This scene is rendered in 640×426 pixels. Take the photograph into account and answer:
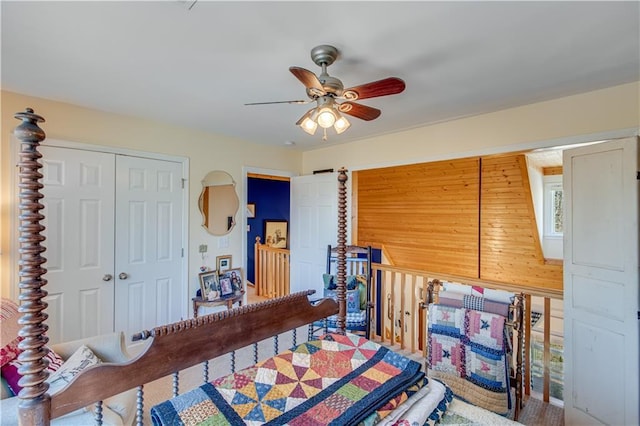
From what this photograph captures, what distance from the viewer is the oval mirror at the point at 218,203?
12.3 ft

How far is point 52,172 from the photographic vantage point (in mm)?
2738

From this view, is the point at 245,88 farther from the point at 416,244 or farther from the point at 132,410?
the point at 416,244

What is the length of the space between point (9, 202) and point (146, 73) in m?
1.61

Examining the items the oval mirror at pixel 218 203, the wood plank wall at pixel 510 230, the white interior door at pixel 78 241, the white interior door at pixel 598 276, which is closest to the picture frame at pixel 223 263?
the oval mirror at pixel 218 203

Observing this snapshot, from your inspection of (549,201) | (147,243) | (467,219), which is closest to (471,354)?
(467,219)

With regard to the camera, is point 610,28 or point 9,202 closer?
point 610,28

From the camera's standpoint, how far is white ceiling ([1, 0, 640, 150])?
1553 mm

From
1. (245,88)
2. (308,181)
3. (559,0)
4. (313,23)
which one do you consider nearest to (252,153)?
(308,181)

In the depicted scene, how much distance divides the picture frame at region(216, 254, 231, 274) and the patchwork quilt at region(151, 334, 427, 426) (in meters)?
2.30

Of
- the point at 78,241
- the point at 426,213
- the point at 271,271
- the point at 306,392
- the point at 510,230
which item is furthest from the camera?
the point at 271,271

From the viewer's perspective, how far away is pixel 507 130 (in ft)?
9.53

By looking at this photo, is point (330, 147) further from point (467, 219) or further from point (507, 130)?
point (467, 219)

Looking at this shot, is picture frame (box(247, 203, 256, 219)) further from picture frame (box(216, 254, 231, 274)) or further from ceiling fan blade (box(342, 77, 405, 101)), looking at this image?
ceiling fan blade (box(342, 77, 405, 101))

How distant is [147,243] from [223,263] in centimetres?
90
